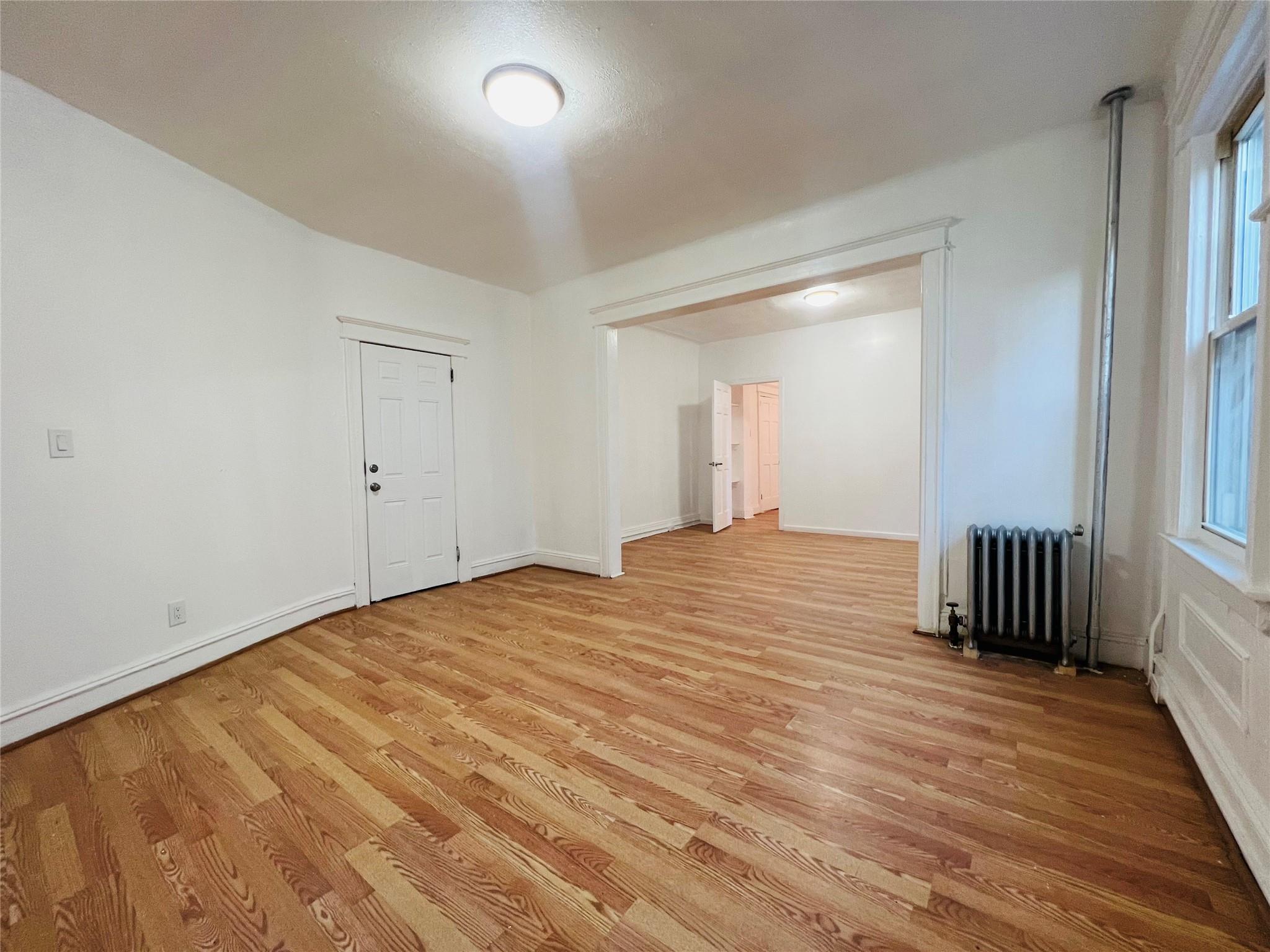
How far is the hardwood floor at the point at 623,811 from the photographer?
1179 millimetres

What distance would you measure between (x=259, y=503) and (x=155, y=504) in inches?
21.5

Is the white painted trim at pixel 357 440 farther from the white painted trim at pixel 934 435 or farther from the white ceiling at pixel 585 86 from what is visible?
the white painted trim at pixel 934 435

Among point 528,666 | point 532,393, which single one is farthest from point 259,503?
point 532,393

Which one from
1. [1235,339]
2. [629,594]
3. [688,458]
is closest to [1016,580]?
[1235,339]

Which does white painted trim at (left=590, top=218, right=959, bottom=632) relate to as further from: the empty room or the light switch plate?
the light switch plate

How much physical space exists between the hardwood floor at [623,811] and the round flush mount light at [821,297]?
12.1ft

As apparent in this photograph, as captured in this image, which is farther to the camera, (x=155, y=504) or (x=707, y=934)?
(x=155, y=504)

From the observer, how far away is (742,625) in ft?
10.3

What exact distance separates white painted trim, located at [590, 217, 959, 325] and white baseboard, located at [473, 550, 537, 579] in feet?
7.96

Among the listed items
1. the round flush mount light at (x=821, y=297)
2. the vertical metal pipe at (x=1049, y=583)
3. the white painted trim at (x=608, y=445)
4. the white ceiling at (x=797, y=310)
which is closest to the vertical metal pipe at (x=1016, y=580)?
the vertical metal pipe at (x=1049, y=583)

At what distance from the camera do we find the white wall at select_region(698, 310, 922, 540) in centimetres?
589

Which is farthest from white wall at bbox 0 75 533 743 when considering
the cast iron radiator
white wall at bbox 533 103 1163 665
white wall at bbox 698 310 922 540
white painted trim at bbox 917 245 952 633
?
white wall at bbox 698 310 922 540

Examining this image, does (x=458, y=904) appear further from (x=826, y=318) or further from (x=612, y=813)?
(x=826, y=318)

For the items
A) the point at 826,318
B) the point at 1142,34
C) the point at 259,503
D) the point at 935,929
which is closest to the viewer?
the point at 935,929
